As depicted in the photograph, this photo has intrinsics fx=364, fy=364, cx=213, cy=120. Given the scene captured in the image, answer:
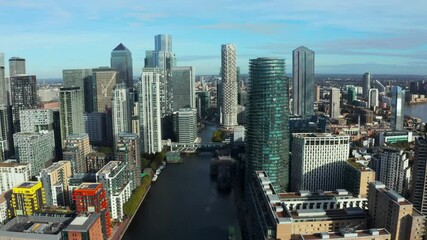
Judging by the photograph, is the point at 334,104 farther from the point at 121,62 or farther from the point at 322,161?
the point at 121,62

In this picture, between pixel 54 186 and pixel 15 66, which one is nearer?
pixel 54 186

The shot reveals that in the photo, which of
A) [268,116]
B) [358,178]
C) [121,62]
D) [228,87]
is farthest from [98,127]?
[358,178]

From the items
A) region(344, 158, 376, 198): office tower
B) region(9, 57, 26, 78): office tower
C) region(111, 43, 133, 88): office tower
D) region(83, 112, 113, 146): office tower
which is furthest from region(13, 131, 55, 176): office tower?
region(111, 43, 133, 88): office tower

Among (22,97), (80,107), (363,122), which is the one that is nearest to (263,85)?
(80,107)

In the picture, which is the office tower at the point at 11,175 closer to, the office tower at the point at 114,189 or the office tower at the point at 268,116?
the office tower at the point at 114,189

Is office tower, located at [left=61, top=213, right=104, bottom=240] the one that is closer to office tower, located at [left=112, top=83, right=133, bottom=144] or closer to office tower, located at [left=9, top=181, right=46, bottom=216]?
office tower, located at [left=9, top=181, right=46, bottom=216]

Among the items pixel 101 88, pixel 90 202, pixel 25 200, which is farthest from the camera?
pixel 101 88

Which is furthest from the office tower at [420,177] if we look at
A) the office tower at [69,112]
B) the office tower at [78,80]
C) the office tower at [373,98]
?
the office tower at [373,98]
